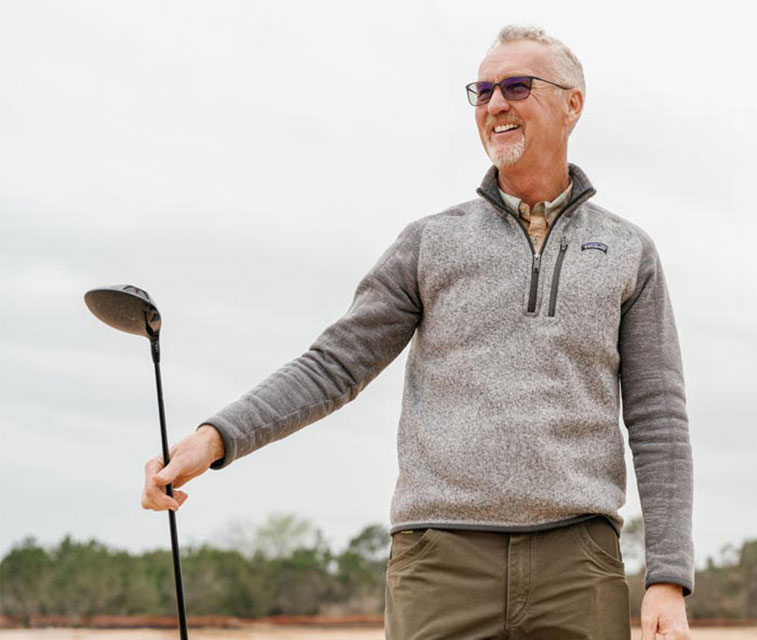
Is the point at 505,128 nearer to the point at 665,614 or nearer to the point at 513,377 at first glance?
the point at 513,377

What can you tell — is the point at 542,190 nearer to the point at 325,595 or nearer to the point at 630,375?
the point at 630,375

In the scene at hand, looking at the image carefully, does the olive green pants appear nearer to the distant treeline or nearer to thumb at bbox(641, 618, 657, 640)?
thumb at bbox(641, 618, 657, 640)

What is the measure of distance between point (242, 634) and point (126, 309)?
534 inches

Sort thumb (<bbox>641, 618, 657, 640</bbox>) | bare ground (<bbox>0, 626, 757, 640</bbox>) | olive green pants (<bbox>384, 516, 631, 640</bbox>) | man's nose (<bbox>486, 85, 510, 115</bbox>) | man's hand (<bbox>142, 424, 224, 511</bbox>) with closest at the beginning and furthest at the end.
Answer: man's hand (<bbox>142, 424, 224, 511</bbox>), olive green pants (<bbox>384, 516, 631, 640</bbox>), thumb (<bbox>641, 618, 657, 640</bbox>), man's nose (<bbox>486, 85, 510, 115</bbox>), bare ground (<bbox>0, 626, 757, 640</bbox>)

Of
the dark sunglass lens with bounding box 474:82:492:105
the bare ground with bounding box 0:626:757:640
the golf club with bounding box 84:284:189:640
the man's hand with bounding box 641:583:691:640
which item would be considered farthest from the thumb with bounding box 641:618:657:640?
the bare ground with bounding box 0:626:757:640

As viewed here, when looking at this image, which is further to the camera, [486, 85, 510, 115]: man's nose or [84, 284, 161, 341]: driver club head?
[486, 85, 510, 115]: man's nose

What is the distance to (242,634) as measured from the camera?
1595cm

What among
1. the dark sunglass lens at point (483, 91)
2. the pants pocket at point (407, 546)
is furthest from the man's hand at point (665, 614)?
the dark sunglass lens at point (483, 91)

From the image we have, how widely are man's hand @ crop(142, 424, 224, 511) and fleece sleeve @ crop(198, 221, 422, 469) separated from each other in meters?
0.24

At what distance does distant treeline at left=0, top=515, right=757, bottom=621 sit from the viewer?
1506 centimetres

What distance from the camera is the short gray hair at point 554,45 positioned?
3.72 metres

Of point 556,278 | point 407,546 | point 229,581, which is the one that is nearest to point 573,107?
point 556,278

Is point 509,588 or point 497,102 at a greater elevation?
point 497,102

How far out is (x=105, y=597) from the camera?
15.7m
